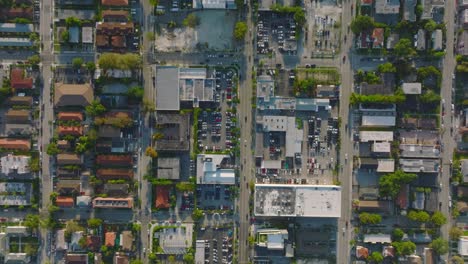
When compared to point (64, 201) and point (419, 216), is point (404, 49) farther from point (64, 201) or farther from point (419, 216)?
point (64, 201)

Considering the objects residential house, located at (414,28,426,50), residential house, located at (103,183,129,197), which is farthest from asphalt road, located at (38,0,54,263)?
residential house, located at (414,28,426,50)

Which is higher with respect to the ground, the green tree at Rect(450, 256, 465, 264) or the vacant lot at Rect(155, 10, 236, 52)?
the vacant lot at Rect(155, 10, 236, 52)

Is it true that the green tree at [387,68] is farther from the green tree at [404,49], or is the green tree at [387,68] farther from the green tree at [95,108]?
the green tree at [95,108]

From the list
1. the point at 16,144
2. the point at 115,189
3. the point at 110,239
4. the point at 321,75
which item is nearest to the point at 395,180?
the point at 321,75

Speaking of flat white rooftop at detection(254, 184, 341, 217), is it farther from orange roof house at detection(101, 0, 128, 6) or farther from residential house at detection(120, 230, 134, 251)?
orange roof house at detection(101, 0, 128, 6)

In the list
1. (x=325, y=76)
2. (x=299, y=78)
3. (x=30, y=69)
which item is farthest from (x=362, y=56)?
(x=30, y=69)

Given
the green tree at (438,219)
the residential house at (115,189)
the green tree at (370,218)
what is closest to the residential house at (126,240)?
the residential house at (115,189)
